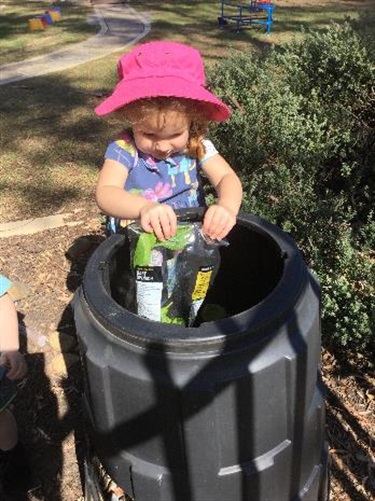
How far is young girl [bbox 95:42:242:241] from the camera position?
165 centimetres

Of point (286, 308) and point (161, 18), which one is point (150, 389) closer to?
point (286, 308)

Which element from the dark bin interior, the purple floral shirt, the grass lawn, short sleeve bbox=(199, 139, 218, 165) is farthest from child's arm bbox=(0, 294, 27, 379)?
the grass lawn

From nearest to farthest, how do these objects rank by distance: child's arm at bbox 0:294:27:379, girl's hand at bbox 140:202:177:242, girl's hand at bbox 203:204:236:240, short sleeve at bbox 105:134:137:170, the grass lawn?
girl's hand at bbox 140:202:177:242 → girl's hand at bbox 203:204:236:240 → child's arm at bbox 0:294:27:379 → short sleeve at bbox 105:134:137:170 → the grass lawn

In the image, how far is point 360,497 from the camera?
2027 millimetres

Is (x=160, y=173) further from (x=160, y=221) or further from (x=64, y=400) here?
(x=64, y=400)

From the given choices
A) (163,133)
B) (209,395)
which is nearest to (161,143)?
(163,133)

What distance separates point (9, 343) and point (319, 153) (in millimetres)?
2092

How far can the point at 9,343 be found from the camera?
74.1 inches

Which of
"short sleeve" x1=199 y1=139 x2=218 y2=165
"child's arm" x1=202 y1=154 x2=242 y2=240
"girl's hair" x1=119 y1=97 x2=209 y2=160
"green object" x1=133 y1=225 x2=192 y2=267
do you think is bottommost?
"green object" x1=133 y1=225 x2=192 y2=267

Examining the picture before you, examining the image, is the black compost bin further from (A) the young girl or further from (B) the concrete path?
(B) the concrete path

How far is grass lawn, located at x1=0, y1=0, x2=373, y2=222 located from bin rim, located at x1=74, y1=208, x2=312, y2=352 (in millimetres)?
2659

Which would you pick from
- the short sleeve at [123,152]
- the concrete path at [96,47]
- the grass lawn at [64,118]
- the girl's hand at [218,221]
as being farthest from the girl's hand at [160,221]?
A: the concrete path at [96,47]

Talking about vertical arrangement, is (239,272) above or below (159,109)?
below

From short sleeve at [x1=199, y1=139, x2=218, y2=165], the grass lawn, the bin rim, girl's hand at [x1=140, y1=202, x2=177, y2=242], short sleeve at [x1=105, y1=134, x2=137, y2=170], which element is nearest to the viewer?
the bin rim
